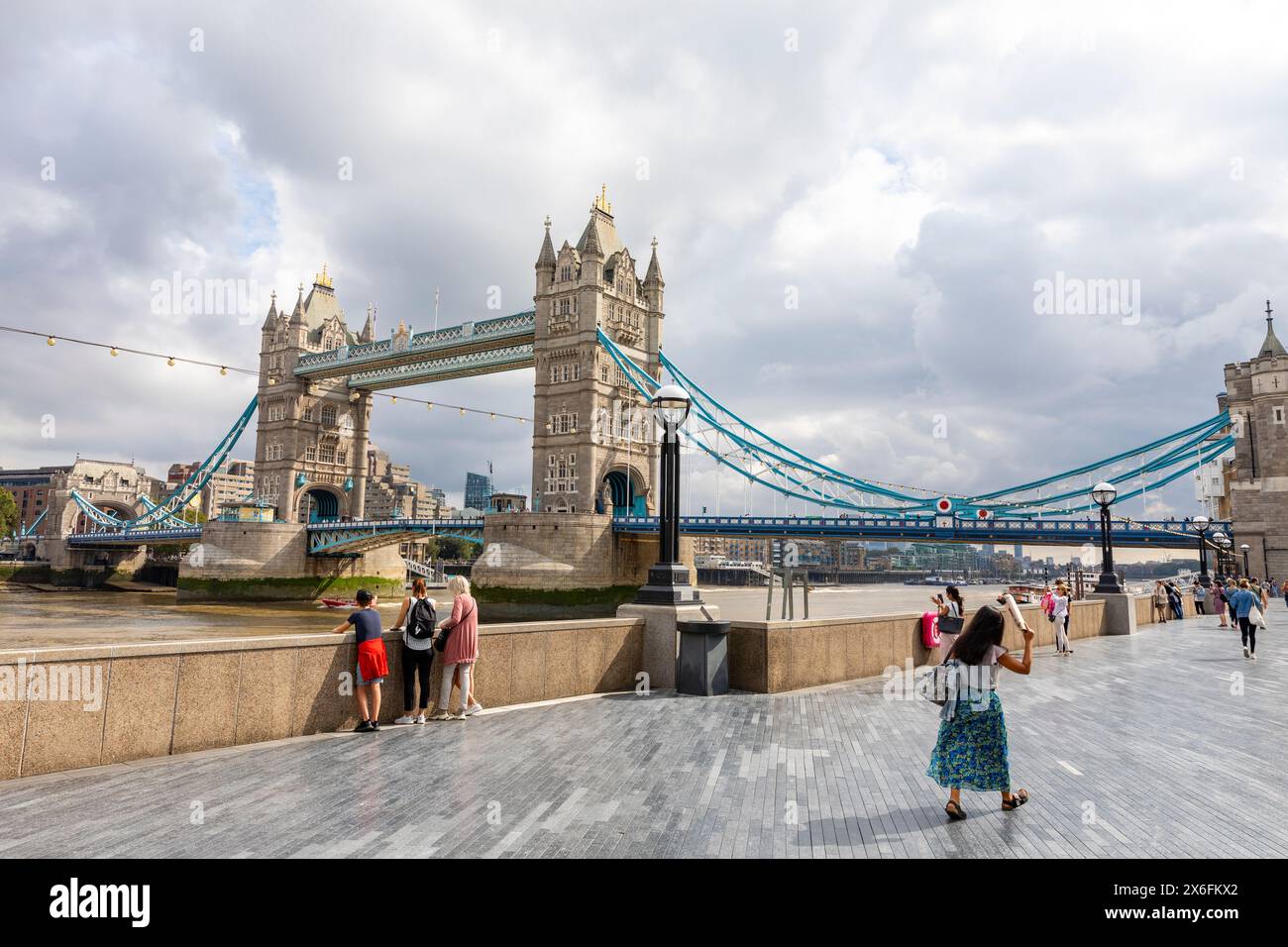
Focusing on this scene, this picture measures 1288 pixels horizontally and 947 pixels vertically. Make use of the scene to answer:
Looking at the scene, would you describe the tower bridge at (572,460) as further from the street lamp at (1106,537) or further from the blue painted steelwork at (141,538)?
the street lamp at (1106,537)

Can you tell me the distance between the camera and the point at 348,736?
6730 mm

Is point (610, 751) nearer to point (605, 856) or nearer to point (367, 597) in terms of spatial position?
point (605, 856)

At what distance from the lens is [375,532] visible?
53094 mm

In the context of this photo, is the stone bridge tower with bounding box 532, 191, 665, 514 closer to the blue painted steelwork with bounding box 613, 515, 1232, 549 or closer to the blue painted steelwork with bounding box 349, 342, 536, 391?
the blue painted steelwork with bounding box 349, 342, 536, 391

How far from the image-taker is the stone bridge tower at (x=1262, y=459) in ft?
119

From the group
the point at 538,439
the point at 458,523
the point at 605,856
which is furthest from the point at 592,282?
the point at 605,856

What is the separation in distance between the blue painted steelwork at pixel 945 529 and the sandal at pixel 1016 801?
37.0 meters

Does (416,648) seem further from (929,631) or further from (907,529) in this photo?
(907,529)

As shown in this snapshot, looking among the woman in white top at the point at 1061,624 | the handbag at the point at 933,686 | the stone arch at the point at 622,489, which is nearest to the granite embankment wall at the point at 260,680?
the handbag at the point at 933,686

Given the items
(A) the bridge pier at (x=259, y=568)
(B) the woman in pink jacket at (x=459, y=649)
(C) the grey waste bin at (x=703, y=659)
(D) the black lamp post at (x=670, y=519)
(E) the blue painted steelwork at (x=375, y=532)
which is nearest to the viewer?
(B) the woman in pink jacket at (x=459, y=649)

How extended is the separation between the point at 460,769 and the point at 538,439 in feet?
157

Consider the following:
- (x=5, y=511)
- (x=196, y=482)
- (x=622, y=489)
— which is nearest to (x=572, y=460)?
(x=622, y=489)

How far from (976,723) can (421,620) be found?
5.17 m

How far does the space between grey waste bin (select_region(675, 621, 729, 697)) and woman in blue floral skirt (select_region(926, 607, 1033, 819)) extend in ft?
14.2
